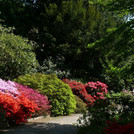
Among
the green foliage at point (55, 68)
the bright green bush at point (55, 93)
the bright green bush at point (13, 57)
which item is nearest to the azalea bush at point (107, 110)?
the bright green bush at point (55, 93)

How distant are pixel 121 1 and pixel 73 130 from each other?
407cm

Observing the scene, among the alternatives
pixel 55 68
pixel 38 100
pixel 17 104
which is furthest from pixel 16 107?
pixel 55 68

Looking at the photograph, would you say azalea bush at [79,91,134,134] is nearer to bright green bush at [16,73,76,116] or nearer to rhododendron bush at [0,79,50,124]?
rhododendron bush at [0,79,50,124]

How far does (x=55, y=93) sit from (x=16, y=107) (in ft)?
10.0

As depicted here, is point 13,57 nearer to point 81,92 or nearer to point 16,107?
point 81,92

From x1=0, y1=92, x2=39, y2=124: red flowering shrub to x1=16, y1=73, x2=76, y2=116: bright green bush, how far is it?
201 cm

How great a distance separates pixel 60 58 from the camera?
16922 mm

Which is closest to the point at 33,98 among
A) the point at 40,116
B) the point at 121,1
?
the point at 40,116

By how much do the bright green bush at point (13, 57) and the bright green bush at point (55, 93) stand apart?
1775 mm

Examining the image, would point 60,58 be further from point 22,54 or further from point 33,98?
point 33,98

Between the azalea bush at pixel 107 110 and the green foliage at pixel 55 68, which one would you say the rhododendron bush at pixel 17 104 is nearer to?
the azalea bush at pixel 107 110

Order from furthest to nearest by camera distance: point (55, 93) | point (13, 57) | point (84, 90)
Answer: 1. point (84, 90)
2. point (13, 57)
3. point (55, 93)

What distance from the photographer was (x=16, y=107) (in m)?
6.02

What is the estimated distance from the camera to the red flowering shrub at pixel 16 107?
5954mm
